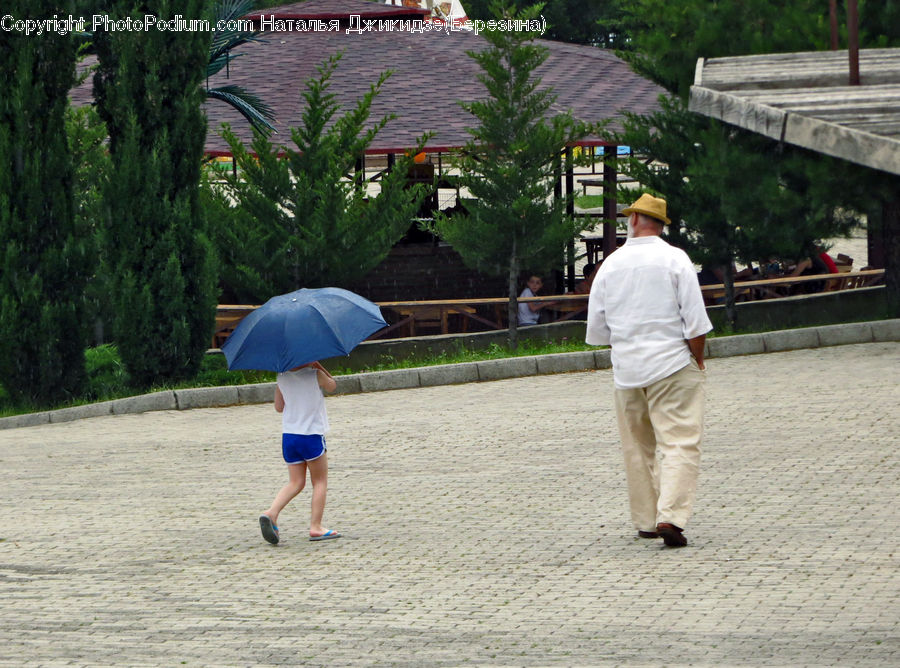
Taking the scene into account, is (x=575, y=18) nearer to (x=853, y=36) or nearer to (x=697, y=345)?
(x=853, y=36)

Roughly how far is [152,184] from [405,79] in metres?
7.98

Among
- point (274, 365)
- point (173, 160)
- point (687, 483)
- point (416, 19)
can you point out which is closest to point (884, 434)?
point (687, 483)

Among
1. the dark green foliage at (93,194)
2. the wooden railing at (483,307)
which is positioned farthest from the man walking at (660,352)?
the wooden railing at (483,307)

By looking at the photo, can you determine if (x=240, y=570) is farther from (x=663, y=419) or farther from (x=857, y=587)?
(x=857, y=587)

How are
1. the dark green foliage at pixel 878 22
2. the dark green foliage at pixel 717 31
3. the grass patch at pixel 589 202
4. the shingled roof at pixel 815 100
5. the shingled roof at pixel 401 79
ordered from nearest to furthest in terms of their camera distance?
the shingled roof at pixel 815 100
the dark green foliage at pixel 878 22
the dark green foliage at pixel 717 31
the shingled roof at pixel 401 79
the grass patch at pixel 589 202

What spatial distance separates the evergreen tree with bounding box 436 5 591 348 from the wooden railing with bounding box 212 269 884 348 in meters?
1.14

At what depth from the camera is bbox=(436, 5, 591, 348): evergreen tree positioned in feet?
53.6

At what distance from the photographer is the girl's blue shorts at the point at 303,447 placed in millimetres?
7930

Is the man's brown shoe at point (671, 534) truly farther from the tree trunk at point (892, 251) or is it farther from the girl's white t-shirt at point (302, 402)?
the tree trunk at point (892, 251)

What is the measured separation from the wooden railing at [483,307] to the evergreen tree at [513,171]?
3.73ft

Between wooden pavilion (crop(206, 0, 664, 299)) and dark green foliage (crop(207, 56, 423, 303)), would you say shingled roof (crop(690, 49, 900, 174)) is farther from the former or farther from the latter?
wooden pavilion (crop(206, 0, 664, 299))

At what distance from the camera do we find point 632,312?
7484 millimetres

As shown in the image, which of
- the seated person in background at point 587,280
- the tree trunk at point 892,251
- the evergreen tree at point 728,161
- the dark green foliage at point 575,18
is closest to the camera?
the evergreen tree at point 728,161

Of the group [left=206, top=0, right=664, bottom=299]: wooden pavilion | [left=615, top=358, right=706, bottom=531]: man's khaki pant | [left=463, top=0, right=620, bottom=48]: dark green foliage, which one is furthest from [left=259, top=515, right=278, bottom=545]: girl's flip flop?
[left=463, top=0, right=620, bottom=48]: dark green foliage
